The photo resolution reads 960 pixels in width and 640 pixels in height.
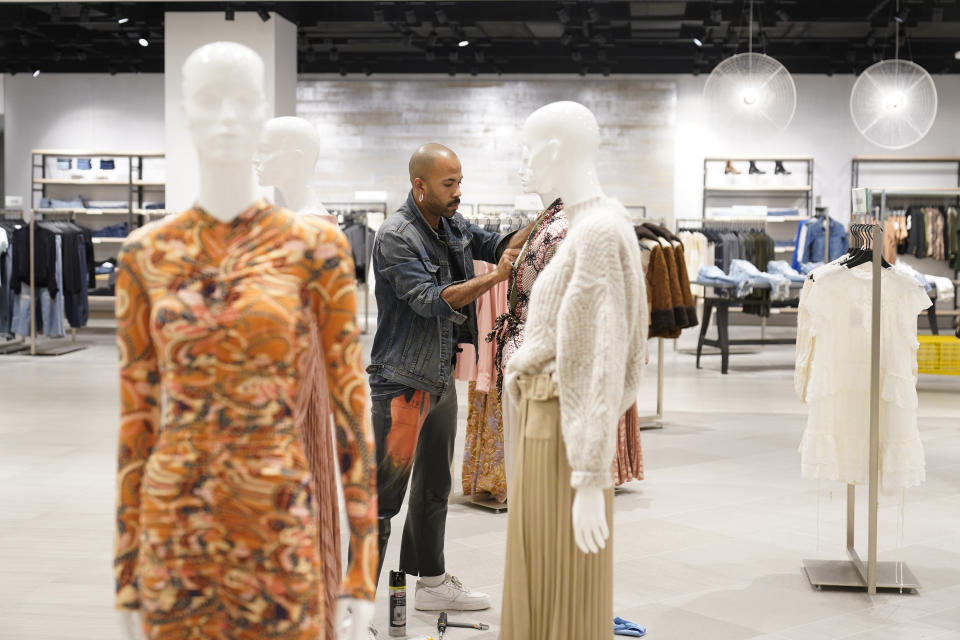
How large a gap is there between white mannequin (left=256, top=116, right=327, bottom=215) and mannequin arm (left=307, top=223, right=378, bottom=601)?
1294mm

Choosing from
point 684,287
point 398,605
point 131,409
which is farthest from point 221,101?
point 684,287

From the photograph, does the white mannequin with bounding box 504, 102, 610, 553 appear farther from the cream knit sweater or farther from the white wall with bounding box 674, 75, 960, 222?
the white wall with bounding box 674, 75, 960, 222

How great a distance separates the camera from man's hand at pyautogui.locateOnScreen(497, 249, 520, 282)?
311 cm

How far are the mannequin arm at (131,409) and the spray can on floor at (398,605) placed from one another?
1.85m

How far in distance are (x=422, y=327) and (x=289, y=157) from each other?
723 mm

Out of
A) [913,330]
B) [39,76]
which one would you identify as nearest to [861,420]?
[913,330]

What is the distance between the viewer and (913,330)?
400 cm

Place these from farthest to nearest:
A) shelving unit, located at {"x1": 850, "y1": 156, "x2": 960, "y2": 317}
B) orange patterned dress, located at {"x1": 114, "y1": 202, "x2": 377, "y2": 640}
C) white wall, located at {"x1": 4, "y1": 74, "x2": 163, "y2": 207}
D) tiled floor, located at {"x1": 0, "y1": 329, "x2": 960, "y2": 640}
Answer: white wall, located at {"x1": 4, "y1": 74, "x2": 163, "y2": 207}, shelving unit, located at {"x1": 850, "y1": 156, "x2": 960, "y2": 317}, tiled floor, located at {"x1": 0, "y1": 329, "x2": 960, "y2": 640}, orange patterned dress, located at {"x1": 114, "y1": 202, "x2": 377, "y2": 640}

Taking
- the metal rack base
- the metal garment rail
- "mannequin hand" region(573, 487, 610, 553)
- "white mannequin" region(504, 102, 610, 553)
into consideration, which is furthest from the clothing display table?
"mannequin hand" region(573, 487, 610, 553)

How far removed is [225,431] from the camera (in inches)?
61.2

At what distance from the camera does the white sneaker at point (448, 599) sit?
3.64 meters

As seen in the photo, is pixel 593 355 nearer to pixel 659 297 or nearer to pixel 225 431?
pixel 225 431

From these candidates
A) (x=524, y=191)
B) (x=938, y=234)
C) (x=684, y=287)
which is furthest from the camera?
(x=938, y=234)

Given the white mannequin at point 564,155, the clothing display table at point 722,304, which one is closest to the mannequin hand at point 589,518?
the white mannequin at point 564,155
